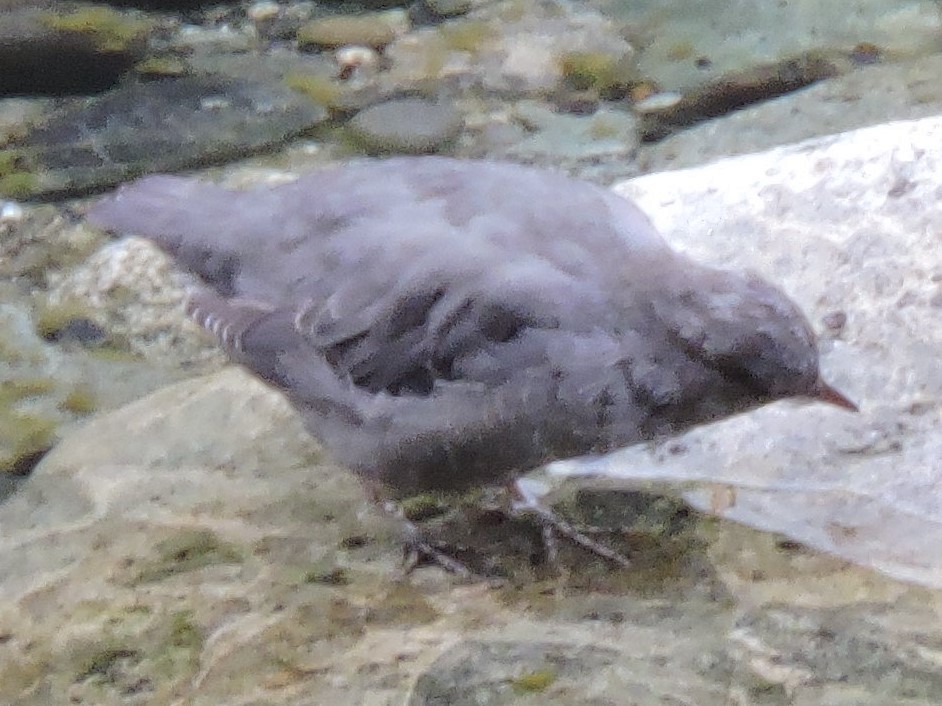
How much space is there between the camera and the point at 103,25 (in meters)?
6.34

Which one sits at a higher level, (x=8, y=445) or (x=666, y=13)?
(x=666, y=13)

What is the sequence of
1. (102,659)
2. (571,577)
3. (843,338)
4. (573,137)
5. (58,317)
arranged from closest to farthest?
(102,659)
(571,577)
(843,338)
(58,317)
(573,137)

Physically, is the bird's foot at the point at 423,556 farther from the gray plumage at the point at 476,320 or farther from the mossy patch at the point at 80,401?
the mossy patch at the point at 80,401

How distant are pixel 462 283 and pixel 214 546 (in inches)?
34.8

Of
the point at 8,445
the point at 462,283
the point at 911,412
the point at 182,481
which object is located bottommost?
the point at 8,445

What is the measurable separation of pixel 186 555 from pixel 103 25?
4.10m

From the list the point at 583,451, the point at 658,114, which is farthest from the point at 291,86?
the point at 583,451

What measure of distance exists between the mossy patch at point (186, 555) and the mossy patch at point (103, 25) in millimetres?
3709

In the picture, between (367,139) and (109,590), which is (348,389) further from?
(367,139)

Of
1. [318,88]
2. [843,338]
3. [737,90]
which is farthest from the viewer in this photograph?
[318,88]

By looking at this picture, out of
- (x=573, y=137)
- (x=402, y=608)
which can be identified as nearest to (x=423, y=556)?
(x=402, y=608)

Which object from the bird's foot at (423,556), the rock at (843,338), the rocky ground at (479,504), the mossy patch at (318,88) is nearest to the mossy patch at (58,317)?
the rocky ground at (479,504)

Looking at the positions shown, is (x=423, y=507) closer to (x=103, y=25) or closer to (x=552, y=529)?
(x=552, y=529)

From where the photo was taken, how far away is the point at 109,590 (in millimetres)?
2908
